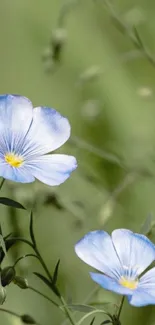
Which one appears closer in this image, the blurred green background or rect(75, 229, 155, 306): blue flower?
rect(75, 229, 155, 306): blue flower

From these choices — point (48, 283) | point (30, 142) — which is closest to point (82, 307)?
point (48, 283)

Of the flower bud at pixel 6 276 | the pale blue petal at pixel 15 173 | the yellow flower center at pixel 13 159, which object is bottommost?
the flower bud at pixel 6 276

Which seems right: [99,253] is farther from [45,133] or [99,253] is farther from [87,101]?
[87,101]

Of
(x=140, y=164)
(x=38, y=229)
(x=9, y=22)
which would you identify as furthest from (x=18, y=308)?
(x=9, y=22)

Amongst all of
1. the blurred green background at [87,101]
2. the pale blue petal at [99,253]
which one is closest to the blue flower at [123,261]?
the pale blue petal at [99,253]

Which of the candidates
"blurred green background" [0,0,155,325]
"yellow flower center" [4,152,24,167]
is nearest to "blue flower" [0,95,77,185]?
"yellow flower center" [4,152,24,167]

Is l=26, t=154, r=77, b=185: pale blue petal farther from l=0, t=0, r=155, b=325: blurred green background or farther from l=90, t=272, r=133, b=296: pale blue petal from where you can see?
l=0, t=0, r=155, b=325: blurred green background

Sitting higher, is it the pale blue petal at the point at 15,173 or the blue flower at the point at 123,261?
the pale blue petal at the point at 15,173

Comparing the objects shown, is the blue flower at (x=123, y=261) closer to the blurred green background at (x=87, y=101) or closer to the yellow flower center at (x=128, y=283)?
the yellow flower center at (x=128, y=283)
